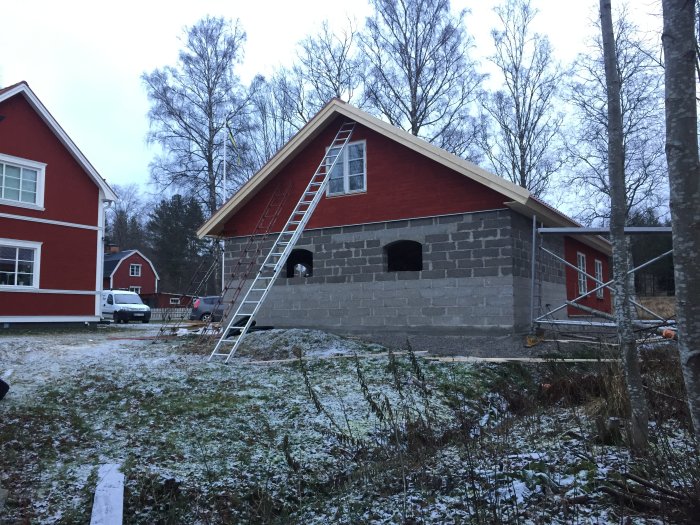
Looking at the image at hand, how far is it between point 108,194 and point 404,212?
40.7 ft

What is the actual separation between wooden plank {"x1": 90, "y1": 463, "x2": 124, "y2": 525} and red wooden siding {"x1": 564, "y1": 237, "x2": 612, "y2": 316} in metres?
14.1

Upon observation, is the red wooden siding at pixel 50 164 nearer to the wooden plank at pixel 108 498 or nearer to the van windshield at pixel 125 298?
the van windshield at pixel 125 298

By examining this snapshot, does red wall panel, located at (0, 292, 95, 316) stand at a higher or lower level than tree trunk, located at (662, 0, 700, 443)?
lower

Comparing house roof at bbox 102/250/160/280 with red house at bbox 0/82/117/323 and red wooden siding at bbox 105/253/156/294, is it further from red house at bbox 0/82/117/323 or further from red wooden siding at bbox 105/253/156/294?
red house at bbox 0/82/117/323

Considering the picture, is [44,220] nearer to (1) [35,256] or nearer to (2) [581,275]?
(1) [35,256]

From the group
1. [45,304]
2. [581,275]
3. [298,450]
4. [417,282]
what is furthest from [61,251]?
[581,275]

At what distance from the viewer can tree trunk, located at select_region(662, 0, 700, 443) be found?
2.64 metres

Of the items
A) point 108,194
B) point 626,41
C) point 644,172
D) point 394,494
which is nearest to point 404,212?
point 394,494

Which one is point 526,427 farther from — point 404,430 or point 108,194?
point 108,194

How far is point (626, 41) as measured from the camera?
21328 millimetres

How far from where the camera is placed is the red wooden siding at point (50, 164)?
16.8 metres

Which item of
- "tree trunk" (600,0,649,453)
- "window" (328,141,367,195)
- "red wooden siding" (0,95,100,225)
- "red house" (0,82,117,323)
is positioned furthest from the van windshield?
"tree trunk" (600,0,649,453)

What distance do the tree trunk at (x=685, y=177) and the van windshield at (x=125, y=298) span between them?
92.3ft

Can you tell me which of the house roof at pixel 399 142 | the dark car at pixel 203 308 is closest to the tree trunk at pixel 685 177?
the house roof at pixel 399 142
